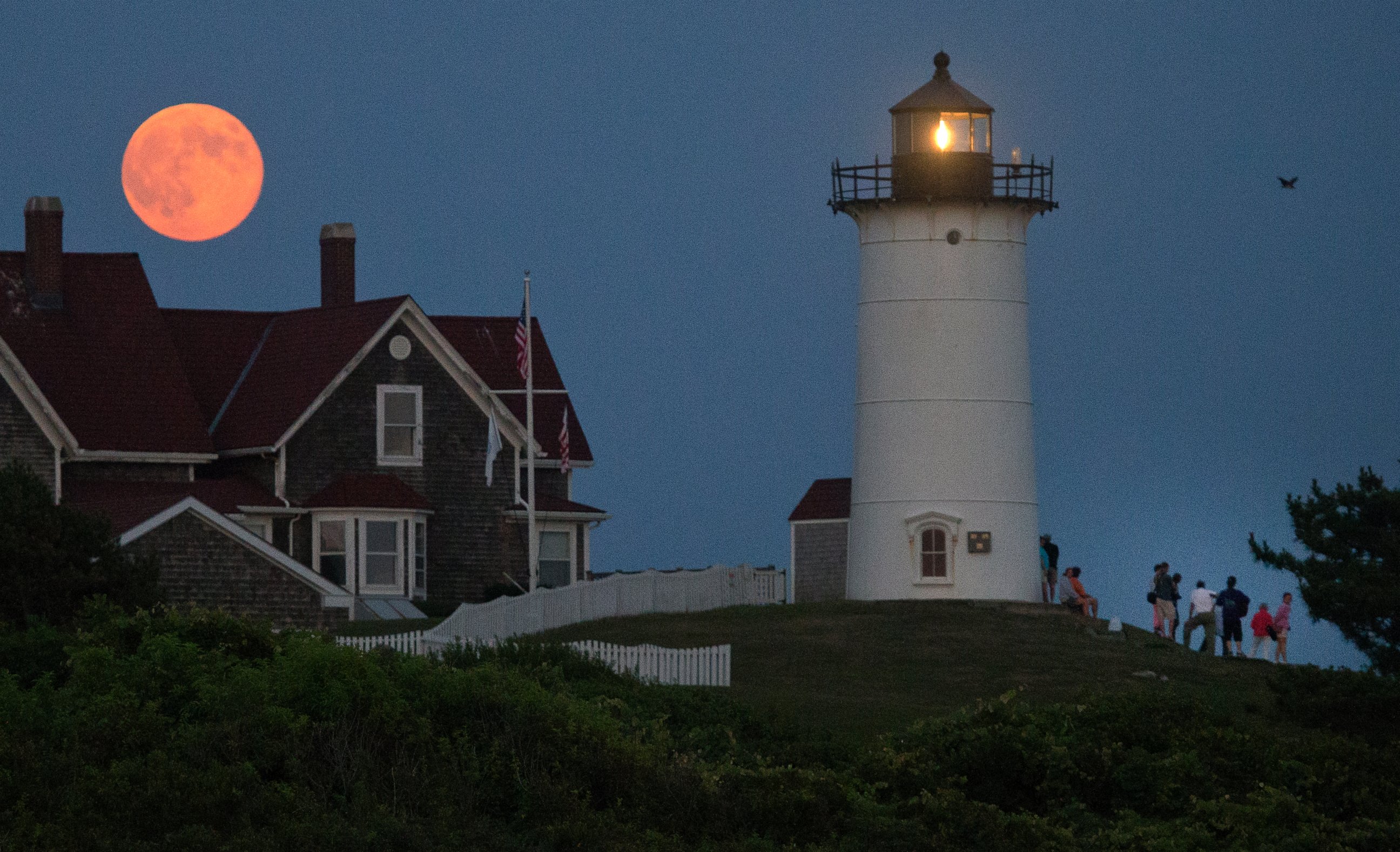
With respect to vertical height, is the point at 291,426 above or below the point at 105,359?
below

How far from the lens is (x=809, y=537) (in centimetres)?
5344

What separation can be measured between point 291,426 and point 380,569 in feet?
10.2

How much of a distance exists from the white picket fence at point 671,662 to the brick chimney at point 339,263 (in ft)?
58.6

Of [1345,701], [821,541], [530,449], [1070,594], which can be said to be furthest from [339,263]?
[1345,701]

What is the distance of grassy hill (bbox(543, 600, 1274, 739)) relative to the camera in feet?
108

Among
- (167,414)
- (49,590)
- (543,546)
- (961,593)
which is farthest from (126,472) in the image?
(961,593)

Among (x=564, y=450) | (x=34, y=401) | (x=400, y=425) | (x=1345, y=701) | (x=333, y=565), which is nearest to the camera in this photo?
(x=1345, y=701)

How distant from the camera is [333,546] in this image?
4506cm

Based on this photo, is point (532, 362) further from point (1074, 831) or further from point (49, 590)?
point (1074, 831)

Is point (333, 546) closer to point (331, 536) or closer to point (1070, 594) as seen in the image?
point (331, 536)

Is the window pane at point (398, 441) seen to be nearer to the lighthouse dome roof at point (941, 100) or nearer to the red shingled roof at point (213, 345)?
the red shingled roof at point (213, 345)

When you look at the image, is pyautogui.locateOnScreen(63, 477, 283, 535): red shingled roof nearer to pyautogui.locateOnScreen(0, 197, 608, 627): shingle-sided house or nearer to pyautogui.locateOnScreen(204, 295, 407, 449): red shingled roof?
pyautogui.locateOnScreen(0, 197, 608, 627): shingle-sided house

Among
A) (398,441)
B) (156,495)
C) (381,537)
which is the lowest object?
(381,537)

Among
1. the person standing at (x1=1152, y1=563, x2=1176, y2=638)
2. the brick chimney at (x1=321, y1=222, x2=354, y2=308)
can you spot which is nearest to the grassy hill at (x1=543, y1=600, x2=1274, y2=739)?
the person standing at (x1=1152, y1=563, x2=1176, y2=638)
